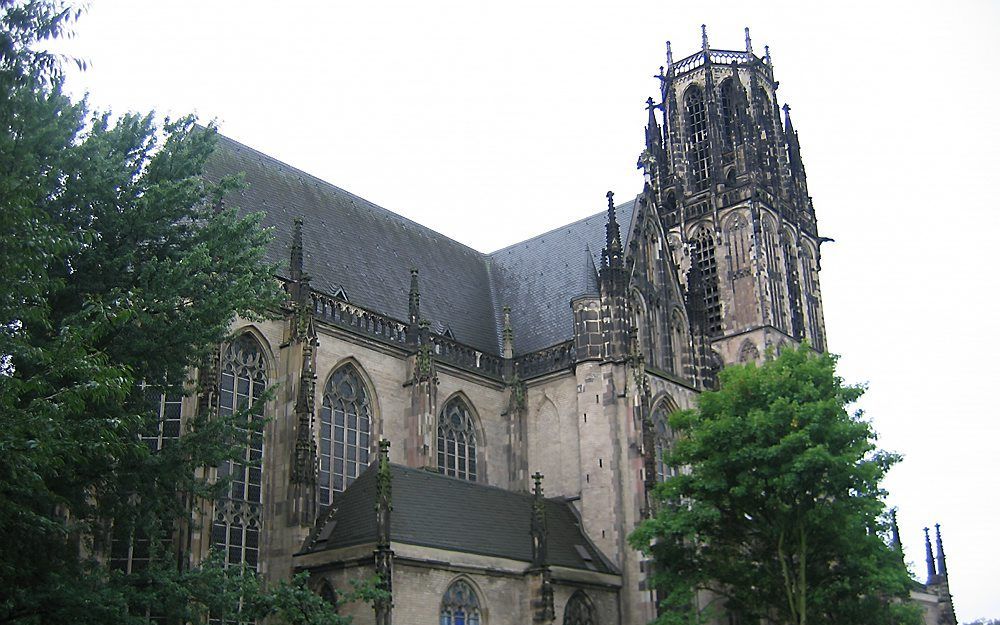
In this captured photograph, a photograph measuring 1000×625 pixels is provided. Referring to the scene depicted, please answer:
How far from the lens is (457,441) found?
36.5 meters

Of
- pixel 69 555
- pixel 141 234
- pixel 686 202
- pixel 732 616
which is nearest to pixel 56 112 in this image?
pixel 141 234

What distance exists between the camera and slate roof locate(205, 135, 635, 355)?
35.3 meters

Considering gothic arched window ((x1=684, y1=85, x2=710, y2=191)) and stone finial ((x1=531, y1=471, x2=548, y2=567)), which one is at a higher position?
gothic arched window ((x1=684, y1=85, x2=710, y2=191))

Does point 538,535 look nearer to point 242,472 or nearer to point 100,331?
point 242,472

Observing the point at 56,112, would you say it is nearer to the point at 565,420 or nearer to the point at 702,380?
the point at 565,420

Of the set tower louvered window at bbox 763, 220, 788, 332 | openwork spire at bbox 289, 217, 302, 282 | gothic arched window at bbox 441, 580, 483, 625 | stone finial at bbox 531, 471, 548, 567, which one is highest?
tower louvered window at bbox 763, 220, 788, 332

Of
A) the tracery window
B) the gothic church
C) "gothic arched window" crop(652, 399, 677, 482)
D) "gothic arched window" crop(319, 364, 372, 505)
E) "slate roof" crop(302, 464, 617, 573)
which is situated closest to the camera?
"slate roof" crop(302, 464, 617, 573)

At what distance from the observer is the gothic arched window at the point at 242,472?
27953mm

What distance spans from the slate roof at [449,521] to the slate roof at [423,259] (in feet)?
24.4

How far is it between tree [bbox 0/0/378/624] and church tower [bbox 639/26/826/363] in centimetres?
3267

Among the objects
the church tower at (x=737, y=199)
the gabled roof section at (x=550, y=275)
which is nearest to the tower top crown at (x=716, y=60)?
the church tower at (x=737, y=199)

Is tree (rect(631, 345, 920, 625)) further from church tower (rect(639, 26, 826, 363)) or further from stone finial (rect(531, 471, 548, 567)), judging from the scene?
church tower (rect(639, 26, 826, 363))

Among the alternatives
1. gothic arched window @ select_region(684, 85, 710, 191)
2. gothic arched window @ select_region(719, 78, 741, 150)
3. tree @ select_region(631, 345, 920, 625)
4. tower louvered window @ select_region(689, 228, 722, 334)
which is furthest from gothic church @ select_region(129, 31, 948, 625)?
gothic arched window @ select_region(719, 78, 741, 150)

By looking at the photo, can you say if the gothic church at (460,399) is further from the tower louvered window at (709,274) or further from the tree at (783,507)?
the tree at (783,507)
